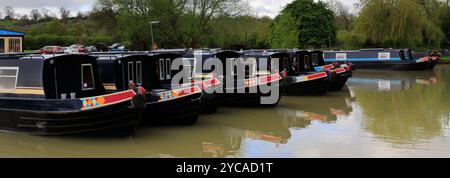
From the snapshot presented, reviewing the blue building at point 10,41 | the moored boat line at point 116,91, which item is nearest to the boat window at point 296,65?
the moored boat line at point 116,91

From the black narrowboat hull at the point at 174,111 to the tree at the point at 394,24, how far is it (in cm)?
3059

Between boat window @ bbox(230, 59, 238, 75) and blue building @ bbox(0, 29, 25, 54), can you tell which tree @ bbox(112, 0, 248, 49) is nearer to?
blue building @ bbox(0, 29, 25, 54)

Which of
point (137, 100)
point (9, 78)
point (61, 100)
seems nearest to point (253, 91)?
point (137, 100)

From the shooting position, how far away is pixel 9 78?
1072cm

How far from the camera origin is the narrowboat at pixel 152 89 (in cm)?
1116

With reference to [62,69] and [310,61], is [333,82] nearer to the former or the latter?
[310,61]

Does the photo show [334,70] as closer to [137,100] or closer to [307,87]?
[307,87]

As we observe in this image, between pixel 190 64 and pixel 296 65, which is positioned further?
pixel 296 65

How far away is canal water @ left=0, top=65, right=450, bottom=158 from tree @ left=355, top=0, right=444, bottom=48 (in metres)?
23.9

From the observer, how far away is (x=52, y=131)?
32.5ft

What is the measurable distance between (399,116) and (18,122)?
31.8ft

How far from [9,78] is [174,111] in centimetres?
359

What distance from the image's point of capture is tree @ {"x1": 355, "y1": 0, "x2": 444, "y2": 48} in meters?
38.8
